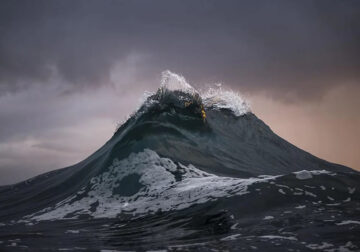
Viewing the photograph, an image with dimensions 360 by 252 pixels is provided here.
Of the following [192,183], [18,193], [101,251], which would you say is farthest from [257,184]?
[18,193]

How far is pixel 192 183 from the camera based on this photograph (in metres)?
14.4

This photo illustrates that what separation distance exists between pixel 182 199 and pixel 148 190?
2.28m

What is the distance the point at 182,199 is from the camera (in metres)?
12.6

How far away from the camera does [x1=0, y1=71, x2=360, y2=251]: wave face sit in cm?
853

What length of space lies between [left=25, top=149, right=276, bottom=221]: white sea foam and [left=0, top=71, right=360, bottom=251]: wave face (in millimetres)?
42

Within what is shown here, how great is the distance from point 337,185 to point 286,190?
1.64 m

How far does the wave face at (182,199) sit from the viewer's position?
8531 mm

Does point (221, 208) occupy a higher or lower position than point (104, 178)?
lower

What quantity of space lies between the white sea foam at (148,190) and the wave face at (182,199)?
0.04 m

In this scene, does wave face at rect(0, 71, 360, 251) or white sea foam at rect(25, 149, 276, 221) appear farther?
white sea foam at rect(25, 149, 276, 221)

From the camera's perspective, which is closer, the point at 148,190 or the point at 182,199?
the point at 182,199

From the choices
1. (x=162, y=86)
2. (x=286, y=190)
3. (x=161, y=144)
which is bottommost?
(x=286, y=190)

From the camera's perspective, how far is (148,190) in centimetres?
1454

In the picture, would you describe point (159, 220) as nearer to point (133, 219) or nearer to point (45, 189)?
point (133, 219)
